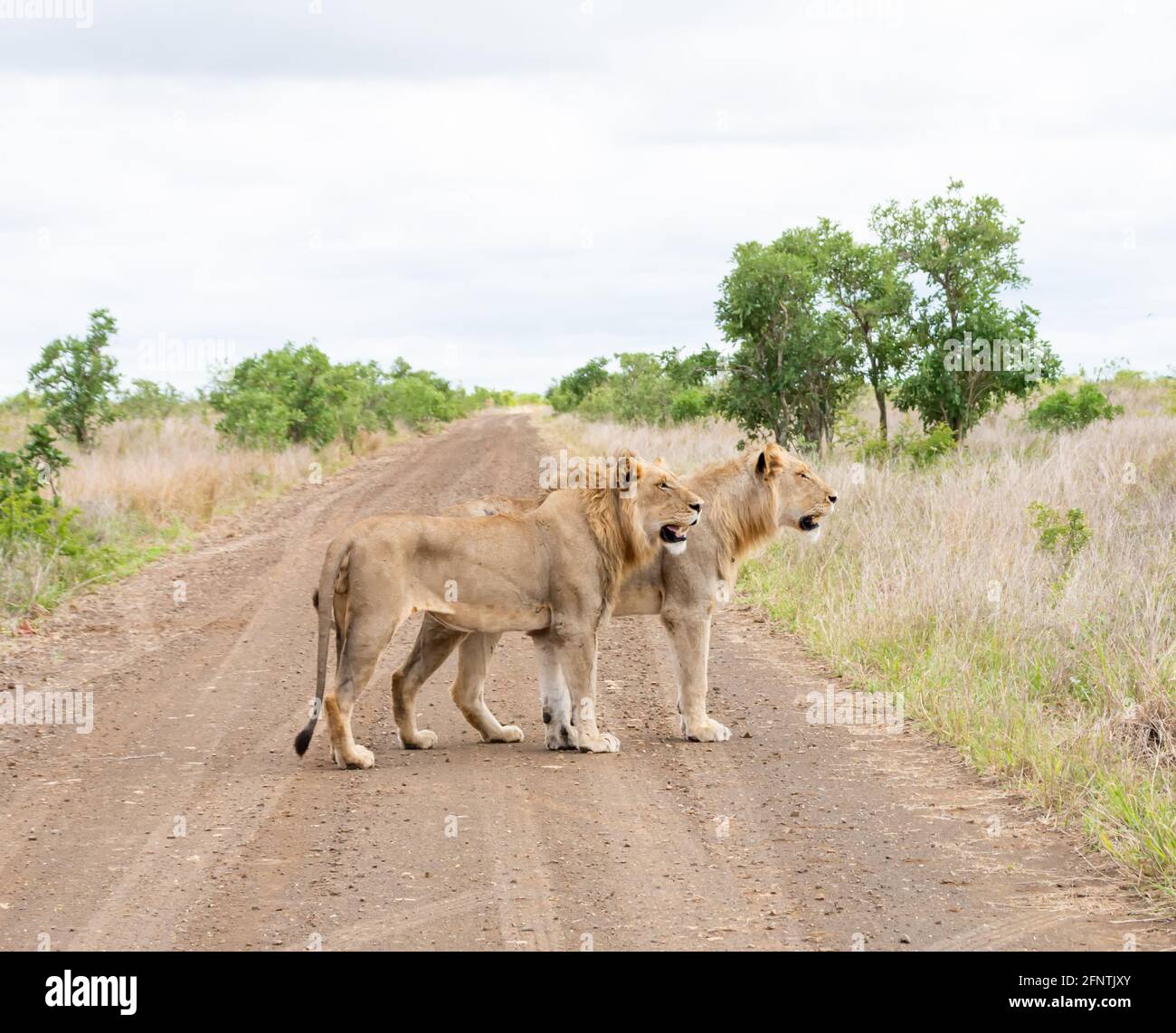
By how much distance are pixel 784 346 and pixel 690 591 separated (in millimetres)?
11701

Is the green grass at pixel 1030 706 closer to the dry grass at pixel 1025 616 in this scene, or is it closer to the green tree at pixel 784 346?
the dry grass at pixel 1025 616

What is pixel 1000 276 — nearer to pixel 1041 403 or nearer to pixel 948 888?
pixel 1041 403

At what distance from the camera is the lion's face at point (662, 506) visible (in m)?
8.18

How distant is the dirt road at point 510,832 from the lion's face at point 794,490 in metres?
1.25

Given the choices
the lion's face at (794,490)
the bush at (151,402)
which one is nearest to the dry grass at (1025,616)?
the lion's face at (794,490)

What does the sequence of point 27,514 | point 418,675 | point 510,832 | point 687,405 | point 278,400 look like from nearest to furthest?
point 510,832 → point 418,675 → point 27,514 → point 278,400 → point 687,405

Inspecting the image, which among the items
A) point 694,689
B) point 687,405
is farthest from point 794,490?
point 687,405

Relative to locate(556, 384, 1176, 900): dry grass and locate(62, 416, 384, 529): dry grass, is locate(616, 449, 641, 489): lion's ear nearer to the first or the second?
locate(556, 384, 1176, 900): dry grass

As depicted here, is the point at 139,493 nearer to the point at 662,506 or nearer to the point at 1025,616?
the point at 662,506

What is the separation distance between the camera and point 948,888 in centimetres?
548

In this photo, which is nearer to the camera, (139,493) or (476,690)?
(476,690)

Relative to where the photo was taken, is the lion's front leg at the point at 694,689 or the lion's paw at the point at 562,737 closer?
the lion's paw at the point at 562,737

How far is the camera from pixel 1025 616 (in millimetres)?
9664
